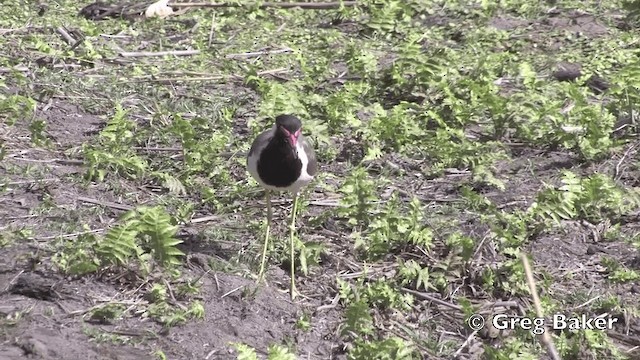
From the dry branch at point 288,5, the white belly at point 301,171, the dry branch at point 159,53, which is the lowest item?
the dry branch at point 288,5

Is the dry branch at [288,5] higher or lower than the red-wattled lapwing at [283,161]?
lower

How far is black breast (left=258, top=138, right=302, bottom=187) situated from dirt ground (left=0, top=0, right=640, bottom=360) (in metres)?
0.63

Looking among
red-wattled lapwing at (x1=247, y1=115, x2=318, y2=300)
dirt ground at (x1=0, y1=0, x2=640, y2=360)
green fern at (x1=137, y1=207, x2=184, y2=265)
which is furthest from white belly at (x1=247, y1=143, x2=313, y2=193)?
green fern at (x1=137, y1=207, x2=184, y2=265)

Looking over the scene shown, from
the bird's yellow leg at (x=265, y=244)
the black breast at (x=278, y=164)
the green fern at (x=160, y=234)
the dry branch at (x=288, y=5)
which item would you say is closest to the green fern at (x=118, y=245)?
the green fern at (x=160, y=234)

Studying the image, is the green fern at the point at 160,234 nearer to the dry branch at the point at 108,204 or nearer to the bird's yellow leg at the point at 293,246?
the bird's yellow leg at the point at 293,246

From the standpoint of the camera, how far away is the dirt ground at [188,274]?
582 cm

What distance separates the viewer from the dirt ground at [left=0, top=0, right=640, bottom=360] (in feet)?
19.1

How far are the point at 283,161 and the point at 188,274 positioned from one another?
36.8 inches

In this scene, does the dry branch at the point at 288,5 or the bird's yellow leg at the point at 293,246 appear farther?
the dry branch at the point at 288,5

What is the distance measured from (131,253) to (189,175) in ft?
5.41

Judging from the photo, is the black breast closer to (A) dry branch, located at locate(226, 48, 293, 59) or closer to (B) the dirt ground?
(B) the dirt ground

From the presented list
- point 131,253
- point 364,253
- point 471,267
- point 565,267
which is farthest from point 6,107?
point 565,267

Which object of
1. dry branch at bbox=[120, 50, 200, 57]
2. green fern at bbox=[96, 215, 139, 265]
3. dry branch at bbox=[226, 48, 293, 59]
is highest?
green fern at bbox=[96, 215, 139, 265]

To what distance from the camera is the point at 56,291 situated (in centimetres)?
615
